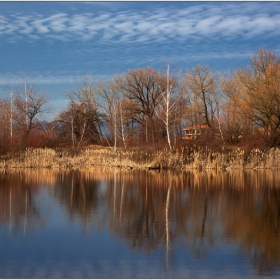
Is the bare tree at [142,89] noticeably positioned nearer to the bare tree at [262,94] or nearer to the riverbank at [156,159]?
the bare tree at [262,94]

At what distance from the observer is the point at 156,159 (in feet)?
90.3

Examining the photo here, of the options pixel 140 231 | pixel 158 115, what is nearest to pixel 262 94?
pixel 158 115

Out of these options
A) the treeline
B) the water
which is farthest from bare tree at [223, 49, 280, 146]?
the water

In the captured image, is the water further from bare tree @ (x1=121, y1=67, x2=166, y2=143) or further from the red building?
bare tree @ (x1=121, y1=67, x2=166, y2=143)

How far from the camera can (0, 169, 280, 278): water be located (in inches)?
302

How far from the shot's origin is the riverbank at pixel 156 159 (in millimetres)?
27172

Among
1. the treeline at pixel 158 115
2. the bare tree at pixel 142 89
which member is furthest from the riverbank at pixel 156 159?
the bare tree at pixel 142 89

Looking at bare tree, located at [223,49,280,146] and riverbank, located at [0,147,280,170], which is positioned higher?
bare tree, located at [223,49,280,146]

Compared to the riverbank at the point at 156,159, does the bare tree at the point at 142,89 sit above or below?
above

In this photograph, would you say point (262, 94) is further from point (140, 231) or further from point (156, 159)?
point (140, 231)

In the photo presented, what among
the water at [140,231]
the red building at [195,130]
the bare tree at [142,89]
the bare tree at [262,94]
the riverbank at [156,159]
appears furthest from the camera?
the bare tree at [142,89]

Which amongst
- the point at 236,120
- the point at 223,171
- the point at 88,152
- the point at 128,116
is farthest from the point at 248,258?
the point at 128,116

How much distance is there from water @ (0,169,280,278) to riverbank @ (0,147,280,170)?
7.70 m

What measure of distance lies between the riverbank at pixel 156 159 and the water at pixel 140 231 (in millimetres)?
7702
